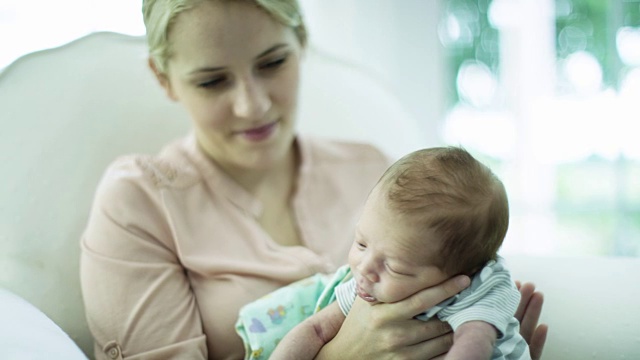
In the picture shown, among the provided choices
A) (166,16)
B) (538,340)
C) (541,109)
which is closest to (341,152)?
(166,16)

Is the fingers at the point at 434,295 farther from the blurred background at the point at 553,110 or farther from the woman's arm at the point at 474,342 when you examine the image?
the blurred background at the point at 553,110

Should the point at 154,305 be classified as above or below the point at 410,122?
below

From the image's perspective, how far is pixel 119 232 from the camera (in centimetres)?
129

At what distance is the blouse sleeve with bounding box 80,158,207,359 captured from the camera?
4.06 ft

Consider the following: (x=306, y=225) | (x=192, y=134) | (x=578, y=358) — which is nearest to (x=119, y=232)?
(x=192, y=134)

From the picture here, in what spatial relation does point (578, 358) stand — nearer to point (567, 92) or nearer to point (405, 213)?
point (405, 213)

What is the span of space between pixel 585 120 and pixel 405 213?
9.07ft

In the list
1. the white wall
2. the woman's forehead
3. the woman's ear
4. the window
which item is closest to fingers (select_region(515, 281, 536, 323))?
the woman's forehead

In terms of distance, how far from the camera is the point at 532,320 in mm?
1229

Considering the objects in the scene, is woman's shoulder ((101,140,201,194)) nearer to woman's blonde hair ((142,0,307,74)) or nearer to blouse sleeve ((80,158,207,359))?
blouse sleeve ((80,158,207,359))

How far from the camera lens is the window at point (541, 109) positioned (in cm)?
336

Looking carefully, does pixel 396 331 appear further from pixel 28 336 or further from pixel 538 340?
pixel 28 336

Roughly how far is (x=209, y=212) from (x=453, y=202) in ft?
2.07

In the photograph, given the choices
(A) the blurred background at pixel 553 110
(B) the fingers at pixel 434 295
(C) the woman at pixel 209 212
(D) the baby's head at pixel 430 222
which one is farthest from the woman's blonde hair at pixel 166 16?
(A) the blurred background at pixel 553 110
